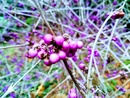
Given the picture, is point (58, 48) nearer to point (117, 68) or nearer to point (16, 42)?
point (117, 68)

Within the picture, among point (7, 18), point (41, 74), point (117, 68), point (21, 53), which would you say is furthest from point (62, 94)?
point (7, 18)

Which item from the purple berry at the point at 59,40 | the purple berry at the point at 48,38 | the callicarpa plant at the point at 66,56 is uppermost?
the purple berry at the point at 48,38

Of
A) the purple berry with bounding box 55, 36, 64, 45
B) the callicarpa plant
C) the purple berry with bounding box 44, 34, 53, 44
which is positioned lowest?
the callicarpa plant

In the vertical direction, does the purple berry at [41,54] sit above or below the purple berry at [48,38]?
below

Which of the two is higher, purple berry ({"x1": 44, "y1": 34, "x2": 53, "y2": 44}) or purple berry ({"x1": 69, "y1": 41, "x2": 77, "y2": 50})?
purple berry ({"x1": 44, "y1": 34, "x2": 53, "y2": 44})

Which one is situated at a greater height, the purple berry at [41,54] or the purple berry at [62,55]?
the purple berry at [41,54]

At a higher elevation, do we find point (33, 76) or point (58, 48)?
point (58, 48)
